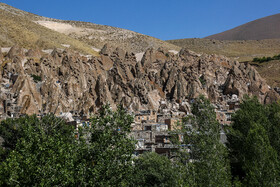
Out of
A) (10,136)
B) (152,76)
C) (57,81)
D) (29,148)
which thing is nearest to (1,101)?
(57,81)

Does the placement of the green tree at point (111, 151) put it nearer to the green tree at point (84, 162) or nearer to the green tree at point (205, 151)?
the green tree at point (84, 162)

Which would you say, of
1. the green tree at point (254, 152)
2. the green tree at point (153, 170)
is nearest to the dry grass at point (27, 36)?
the green tree at point (153, 170)

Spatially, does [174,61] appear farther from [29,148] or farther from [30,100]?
[29,148]

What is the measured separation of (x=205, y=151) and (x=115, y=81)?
58.9 m

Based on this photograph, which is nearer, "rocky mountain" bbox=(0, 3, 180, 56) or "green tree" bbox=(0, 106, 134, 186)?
"green tree" bbox=(0, 106, 134, 186)

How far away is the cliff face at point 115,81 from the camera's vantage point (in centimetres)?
7550

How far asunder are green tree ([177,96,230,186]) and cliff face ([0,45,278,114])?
41.0 m

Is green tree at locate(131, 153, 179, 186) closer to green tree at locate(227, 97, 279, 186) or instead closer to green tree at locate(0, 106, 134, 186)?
green tree at locate(227, 97, 279, 186)

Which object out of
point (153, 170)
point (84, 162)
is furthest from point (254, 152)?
point (84, 162)

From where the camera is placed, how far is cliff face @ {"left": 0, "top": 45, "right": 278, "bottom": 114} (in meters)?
75.5

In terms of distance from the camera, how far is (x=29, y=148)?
82.9 ft

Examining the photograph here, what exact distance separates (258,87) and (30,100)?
2165 inches

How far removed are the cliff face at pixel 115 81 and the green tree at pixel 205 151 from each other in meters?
41.0

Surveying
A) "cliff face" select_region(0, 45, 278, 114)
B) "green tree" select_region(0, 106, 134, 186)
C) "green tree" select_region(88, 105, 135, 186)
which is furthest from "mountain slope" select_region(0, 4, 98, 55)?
"green tree" select_region(88, 105, 135, 186)
